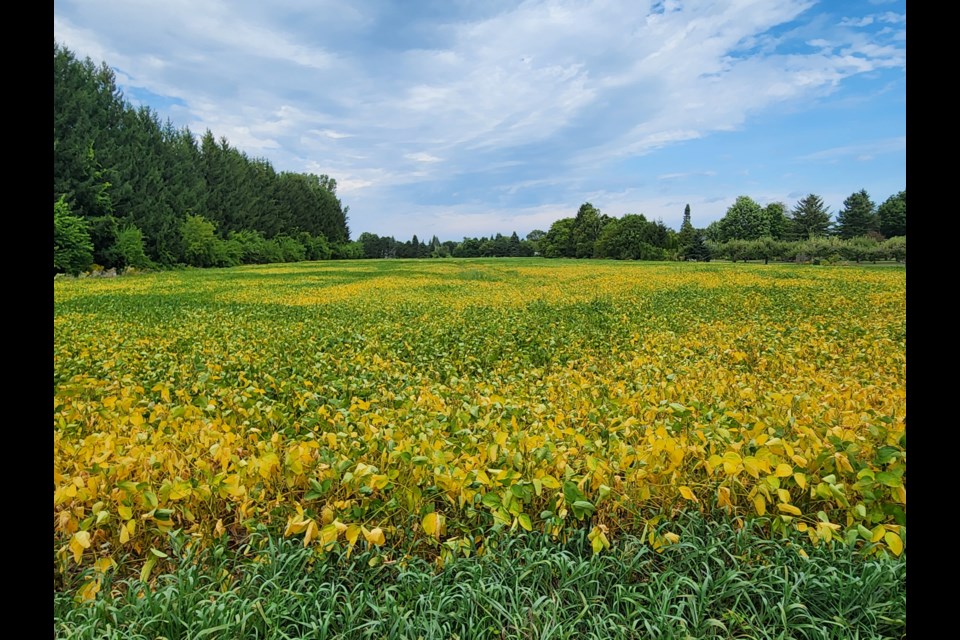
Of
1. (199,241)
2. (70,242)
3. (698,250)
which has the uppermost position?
(698,250)

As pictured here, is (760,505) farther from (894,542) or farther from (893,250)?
(893,250)

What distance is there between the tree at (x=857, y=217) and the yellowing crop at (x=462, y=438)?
107 ft

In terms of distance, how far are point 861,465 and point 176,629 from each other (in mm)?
2768

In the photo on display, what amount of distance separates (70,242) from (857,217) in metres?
42.8

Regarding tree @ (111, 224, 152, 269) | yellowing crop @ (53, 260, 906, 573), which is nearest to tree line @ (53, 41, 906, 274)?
tree @ (111, 224, 152, 269)

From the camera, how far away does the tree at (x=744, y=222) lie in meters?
39.0

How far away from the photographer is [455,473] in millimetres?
2084

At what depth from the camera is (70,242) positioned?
18.4 m

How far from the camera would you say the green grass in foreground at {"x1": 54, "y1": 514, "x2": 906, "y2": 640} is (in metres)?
1.60

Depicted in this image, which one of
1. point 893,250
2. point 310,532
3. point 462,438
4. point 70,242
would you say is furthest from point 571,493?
point 893,250

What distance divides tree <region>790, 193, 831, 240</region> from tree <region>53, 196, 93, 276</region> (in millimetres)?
42537
